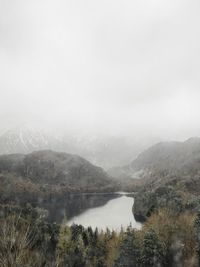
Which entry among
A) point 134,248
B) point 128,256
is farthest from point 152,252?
point 128,256

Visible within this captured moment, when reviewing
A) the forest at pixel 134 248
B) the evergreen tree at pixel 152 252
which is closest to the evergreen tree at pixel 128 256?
the forest at pixel 134 248

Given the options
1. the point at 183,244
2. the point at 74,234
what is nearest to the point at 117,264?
the point at 183,244

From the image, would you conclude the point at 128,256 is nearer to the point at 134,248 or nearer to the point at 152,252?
the point at 134,248

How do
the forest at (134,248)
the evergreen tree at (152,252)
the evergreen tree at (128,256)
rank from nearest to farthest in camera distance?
the evergreen tree at (152,252) < the forest at (134,248) < the evergreen tree at (128,256)

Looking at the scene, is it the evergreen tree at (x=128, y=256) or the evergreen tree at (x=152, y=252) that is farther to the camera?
the evergreen tree at (x=128, y=256)

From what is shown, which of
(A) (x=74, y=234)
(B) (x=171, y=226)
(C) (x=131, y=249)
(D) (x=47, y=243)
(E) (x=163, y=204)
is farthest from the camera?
(E) (x=163, y=204)

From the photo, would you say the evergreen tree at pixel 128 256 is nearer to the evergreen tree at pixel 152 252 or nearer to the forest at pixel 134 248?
the forest at pixel 134 248

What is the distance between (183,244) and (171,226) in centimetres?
996

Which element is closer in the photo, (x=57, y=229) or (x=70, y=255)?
(x=70, y=255)

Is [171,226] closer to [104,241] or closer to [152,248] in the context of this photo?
[152,248]

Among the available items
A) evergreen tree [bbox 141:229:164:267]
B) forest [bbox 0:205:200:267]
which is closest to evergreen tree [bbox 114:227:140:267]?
forest [bbox 0:205:200:267]

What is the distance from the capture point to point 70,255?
109 metres

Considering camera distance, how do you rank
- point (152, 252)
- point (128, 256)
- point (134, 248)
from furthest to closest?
point (134, 248), point (128, 256), point (152, 252)

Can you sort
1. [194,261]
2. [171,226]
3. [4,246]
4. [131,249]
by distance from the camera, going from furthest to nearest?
[171,226], [131,249], [194,261], [4,246]
